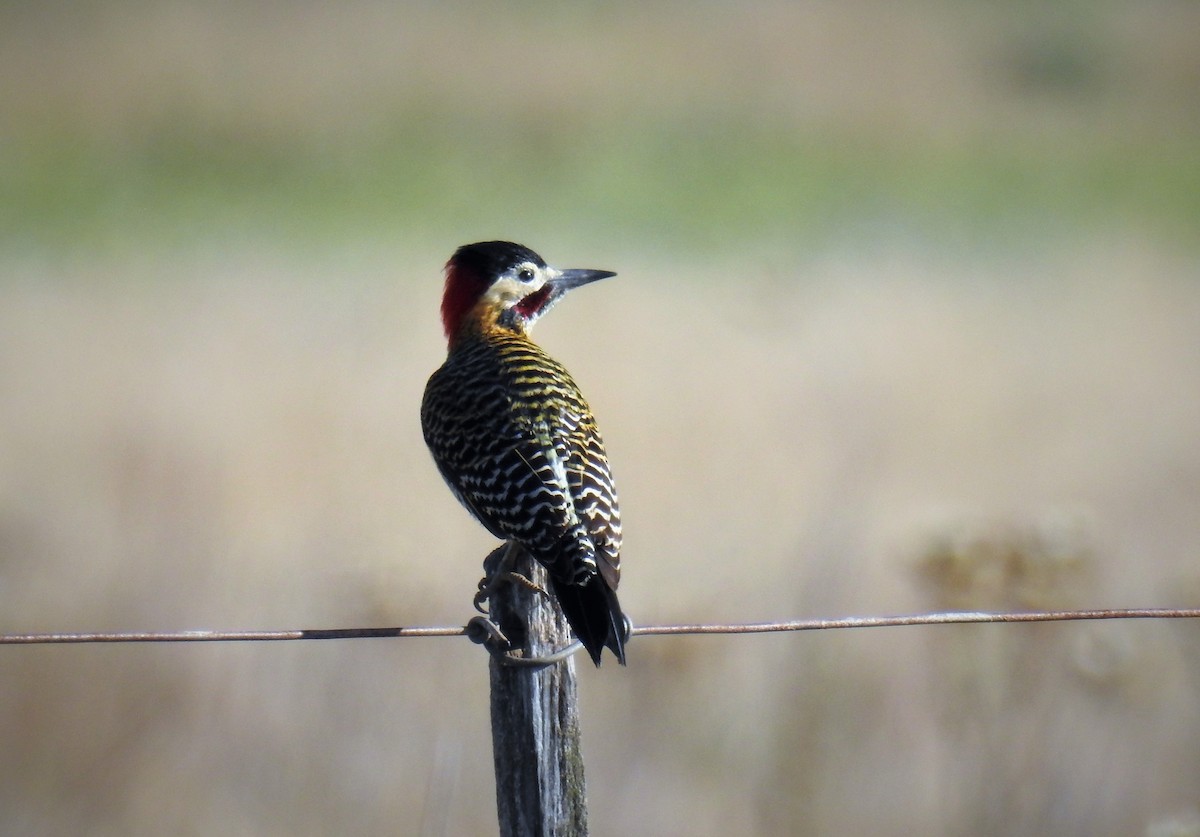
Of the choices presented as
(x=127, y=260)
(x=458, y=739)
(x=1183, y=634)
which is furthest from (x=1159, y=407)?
(x=127, y=260)

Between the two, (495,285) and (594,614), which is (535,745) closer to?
(594,614)

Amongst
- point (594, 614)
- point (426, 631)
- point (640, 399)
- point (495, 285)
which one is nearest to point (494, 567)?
point (594, 614)

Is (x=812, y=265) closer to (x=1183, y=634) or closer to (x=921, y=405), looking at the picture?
(x=921, y=405)

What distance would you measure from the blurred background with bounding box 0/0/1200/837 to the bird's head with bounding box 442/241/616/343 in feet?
3.83

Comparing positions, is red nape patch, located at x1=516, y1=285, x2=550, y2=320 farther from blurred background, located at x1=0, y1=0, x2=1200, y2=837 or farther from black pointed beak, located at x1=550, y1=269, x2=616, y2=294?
blurred background, located at x1=0, y1=0, x2=1200, y2=837

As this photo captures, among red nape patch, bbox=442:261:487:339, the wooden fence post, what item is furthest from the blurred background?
the wooden fence post

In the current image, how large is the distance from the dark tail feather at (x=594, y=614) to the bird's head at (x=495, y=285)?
223 cm

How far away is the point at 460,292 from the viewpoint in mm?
5512

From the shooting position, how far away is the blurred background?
5285 millimetres

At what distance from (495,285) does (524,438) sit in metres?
1.42

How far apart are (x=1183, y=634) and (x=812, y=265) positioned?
23.7ft

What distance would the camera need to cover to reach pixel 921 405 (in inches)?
387

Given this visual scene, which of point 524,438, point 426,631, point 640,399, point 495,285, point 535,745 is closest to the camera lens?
point 535,745

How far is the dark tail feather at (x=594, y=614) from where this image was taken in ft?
10.6
